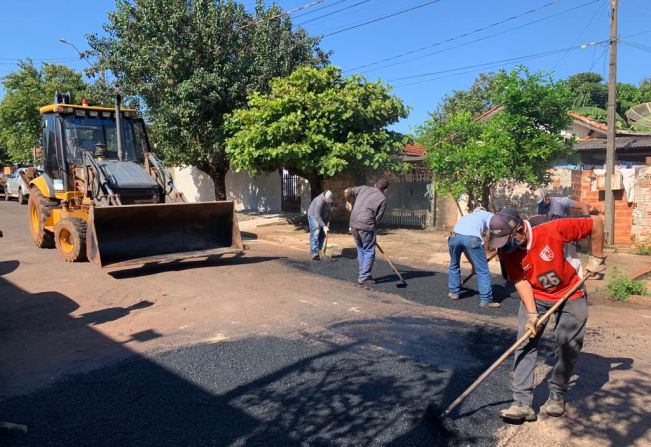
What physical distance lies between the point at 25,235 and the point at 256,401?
11.5 metres

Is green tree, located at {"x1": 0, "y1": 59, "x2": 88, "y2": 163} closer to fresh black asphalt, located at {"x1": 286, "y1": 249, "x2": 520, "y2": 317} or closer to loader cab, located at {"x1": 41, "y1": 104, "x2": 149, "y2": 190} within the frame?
loader cab, located at {"x1": 41, "y1": 104, "x2": 149, "y2": 190}

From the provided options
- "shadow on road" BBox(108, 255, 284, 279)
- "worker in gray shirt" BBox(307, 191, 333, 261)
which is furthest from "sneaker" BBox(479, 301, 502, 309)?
"shadow on road" BBox(108, 255, 284, 279)

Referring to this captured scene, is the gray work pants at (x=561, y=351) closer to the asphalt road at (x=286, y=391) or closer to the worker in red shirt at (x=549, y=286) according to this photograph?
the worker in red shirt at (x=549, y=286)

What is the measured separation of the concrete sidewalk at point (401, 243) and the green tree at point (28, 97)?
15146mm

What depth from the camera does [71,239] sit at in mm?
9164

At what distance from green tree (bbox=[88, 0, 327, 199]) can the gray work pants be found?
12629 millimetres

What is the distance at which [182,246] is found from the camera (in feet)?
29.6

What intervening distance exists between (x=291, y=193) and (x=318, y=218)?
9283 millimetres

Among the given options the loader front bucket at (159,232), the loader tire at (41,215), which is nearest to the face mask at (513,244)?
the loader front bucket at (159,232)

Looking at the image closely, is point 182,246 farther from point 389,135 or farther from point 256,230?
point 389,135

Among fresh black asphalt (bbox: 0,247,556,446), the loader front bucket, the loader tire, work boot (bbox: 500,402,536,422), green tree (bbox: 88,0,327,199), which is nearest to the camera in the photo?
fresh black asphalt (bbox: 0,247,556,446)

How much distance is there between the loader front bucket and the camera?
26.1 feet

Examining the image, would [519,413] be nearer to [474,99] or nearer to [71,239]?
[71,239]

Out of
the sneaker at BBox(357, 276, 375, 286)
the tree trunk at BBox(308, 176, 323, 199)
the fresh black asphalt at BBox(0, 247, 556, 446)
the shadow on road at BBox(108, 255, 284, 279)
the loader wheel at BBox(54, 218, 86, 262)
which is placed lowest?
the fresh black asphalt at BBox(0, 247, 556, 446)
